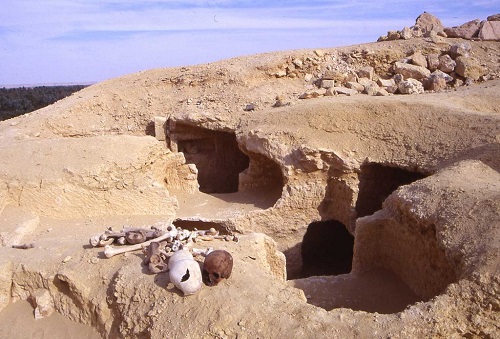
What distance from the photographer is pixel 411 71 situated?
11.2 meters

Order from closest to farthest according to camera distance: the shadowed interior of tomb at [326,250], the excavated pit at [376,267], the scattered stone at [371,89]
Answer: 1. the excavated pit at [376,267]
2. the shadowed interior of tomb at [326,250]
3. the scattered stone at [371,89]

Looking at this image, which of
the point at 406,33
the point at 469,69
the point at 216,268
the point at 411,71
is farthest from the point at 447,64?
the point at 216,268

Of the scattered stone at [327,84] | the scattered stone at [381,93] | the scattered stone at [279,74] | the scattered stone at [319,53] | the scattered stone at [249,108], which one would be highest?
the scattered stone at [319,53]

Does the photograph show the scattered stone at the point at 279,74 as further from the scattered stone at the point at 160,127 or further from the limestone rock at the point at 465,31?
the limestone rock at the point at 465,31

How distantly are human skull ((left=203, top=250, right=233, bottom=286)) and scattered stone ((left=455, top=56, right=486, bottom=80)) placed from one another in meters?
9.37

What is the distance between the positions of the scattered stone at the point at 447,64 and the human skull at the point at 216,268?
9.52 m

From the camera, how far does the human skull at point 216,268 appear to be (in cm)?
426

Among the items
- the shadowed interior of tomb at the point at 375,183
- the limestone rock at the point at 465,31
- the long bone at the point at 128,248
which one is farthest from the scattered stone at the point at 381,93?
the long bone at the point at 128,248

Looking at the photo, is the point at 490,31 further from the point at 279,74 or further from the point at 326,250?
the point at 326,250

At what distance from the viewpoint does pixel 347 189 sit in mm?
8289

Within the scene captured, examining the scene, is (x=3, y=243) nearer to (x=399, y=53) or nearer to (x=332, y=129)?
(x=332, y=129)

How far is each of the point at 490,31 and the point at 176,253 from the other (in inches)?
485

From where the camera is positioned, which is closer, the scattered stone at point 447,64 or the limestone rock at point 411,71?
the limestone rock at point 411,71

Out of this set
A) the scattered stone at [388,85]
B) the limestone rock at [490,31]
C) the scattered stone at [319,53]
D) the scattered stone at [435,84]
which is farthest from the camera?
the limestone rock at [490,31]
